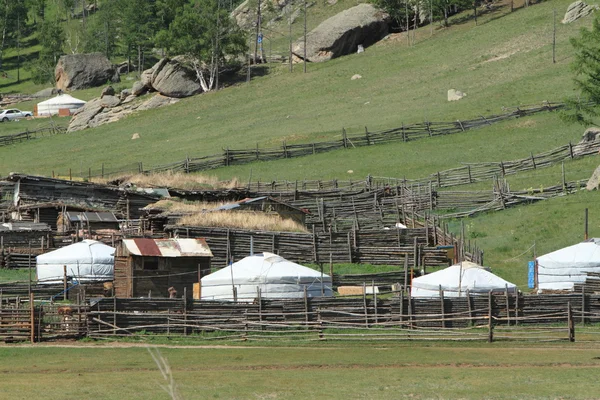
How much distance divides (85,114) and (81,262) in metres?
60.2

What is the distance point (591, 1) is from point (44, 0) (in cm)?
9719

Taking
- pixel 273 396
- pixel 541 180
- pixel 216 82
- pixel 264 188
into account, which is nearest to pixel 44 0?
pixel 216 82

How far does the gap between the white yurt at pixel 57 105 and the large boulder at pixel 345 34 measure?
23.5 metres

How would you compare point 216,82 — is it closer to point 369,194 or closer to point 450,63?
point 450,63

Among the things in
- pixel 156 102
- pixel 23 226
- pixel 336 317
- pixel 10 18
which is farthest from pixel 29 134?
pixel 336 317

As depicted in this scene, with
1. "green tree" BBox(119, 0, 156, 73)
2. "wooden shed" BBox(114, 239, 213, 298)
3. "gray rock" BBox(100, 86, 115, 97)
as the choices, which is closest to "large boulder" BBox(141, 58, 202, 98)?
"gray rock" BBox(100, 86, 115, 97)

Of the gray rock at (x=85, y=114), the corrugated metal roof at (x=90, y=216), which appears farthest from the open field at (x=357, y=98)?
the corrugated metal roof at (x=90, y=216)

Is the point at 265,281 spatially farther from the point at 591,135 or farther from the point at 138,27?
the point at 138,27

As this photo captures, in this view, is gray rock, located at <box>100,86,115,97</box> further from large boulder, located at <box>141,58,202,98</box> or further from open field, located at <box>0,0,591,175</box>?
open field, located at <box>0,0,591,175</box>

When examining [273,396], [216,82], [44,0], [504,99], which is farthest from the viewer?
[44,0]

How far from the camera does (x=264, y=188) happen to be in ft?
234

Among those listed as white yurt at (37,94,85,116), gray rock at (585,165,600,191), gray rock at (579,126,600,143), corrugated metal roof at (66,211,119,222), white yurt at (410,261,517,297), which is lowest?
white yurt at (410,261,517,297)

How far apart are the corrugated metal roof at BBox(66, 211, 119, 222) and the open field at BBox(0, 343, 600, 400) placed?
88.9 feet

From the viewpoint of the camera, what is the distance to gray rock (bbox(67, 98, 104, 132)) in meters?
108
